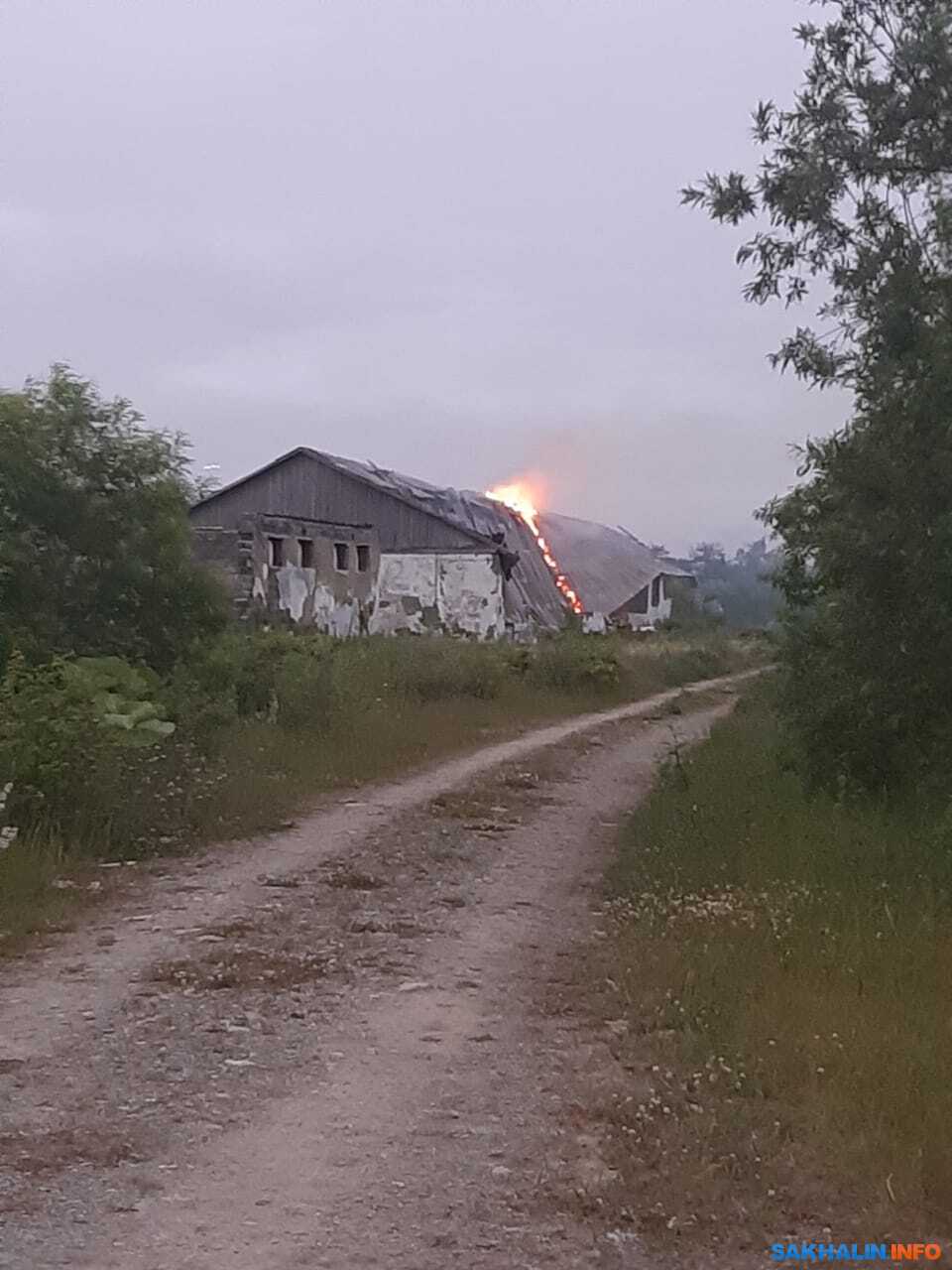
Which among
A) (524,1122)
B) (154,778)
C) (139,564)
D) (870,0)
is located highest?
(870,0)

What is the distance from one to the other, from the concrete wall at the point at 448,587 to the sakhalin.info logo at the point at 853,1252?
104 ft

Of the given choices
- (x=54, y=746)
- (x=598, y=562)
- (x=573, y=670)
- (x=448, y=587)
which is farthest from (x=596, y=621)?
(x=54, y=746)

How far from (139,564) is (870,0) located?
8.37 metres

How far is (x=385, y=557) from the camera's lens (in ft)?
120

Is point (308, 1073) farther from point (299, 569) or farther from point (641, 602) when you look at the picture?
point (641, 602)

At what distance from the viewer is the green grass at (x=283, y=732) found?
9.96 meters

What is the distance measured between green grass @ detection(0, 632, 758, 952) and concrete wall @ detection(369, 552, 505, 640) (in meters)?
8.20

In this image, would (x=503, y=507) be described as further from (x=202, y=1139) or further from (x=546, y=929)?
(x=202, y=1139)

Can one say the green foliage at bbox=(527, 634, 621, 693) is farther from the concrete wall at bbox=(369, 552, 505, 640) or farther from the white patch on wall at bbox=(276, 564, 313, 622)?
the concrete wall at bbox=(369, 552, 505, 640)

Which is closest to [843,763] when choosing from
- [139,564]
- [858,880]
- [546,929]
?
[858,880]

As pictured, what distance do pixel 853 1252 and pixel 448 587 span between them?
1289 inches

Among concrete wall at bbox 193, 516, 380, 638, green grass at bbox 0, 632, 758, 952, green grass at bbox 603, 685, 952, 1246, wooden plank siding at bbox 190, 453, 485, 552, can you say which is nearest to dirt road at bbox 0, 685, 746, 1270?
green grass at bbox 603, 685, 952, 1246

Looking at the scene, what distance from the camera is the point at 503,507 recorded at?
150 feet

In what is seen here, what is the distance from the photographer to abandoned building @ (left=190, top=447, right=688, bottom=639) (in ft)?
90.4
